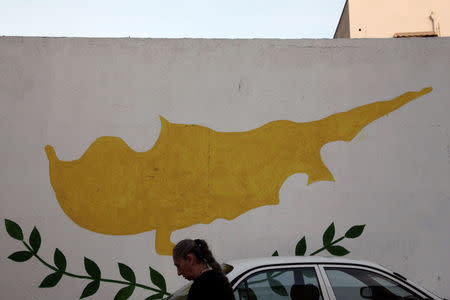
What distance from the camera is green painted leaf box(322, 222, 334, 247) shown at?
6621 mm

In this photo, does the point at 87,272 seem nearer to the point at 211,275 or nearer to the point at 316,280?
the point at 316,280

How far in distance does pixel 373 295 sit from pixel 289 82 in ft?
13.1

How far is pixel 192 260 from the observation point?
2805 mm

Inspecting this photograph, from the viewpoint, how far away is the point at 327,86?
7012mm

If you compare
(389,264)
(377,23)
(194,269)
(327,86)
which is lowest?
(389,264)

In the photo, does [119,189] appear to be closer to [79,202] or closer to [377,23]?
[79,202]

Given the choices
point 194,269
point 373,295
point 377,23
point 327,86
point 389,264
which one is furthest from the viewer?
point 377,23

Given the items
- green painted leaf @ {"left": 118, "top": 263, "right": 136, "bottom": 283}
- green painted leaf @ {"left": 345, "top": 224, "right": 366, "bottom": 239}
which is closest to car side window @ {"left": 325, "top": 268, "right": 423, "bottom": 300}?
green painted leaf @ {"left": 345, "top": 224, "right": 366, "bottom": 239}

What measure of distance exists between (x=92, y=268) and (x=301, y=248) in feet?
9.83

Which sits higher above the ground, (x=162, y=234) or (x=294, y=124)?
(x=294, y=124)

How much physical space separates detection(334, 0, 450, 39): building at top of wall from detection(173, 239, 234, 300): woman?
1329cm

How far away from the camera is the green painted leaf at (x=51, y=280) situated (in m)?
6.41

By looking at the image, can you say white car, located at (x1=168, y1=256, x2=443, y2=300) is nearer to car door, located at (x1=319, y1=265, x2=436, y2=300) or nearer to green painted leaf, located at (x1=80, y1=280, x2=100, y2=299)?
car door, located at (x1=319, y1=265, x2=436, y2=300)

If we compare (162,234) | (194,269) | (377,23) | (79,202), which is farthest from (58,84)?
(377,23)
